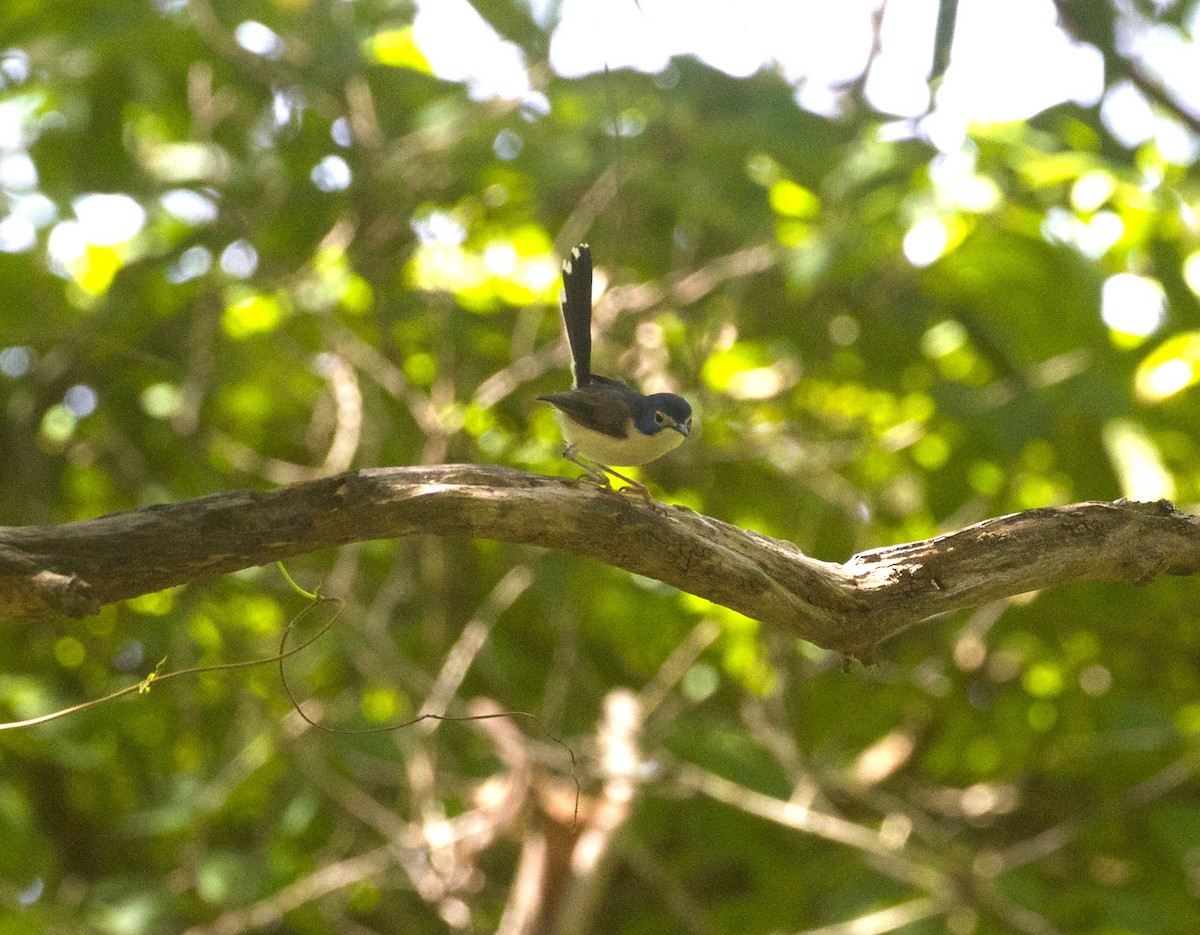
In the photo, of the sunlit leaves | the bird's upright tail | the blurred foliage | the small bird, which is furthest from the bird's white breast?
the sunlit leaves

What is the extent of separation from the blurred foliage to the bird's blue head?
0.76 m

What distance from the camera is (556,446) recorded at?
16.2 ft

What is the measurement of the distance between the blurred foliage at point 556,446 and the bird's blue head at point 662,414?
0.76 m

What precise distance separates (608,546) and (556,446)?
253 centimetres

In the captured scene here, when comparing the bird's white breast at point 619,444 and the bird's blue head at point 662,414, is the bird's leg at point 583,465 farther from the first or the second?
the bird's blue head at point 662,414

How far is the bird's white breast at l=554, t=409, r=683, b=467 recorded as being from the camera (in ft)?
12.0

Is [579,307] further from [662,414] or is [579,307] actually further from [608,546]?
[608,546]

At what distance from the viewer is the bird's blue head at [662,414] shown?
3674 millimetres

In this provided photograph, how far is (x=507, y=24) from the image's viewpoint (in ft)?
14.1

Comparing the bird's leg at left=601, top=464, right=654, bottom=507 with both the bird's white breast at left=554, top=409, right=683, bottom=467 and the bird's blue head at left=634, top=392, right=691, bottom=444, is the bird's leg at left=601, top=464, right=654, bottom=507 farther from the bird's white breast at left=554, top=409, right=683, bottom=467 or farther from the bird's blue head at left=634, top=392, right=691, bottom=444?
the bird's blue head at left=634, top=392, right=691, bottom=444

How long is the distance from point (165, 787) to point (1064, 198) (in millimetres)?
4491

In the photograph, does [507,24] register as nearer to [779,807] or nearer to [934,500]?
[934,500]

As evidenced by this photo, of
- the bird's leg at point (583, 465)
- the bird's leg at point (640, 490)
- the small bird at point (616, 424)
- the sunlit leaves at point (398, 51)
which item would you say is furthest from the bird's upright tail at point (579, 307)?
the sunlit leaves at point (398, 51)

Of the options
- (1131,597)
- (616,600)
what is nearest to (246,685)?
(616,600)
